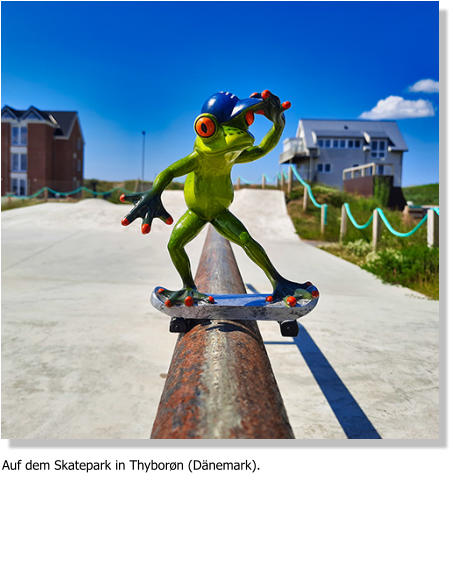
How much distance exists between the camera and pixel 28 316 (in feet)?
17.6

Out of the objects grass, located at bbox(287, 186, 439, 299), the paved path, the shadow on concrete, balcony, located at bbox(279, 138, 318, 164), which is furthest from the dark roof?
the shadow on concrete

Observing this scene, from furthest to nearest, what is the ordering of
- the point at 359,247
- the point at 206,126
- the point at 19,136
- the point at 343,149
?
1. the point at 343,149
2. the point at 19,136
3. the point at 359,247
4. the point at 206,126

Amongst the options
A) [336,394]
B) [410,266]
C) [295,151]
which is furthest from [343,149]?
[336,394]

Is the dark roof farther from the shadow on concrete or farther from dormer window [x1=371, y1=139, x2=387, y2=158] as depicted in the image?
the shadow on concrete

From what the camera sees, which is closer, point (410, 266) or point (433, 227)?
point (410, 266)

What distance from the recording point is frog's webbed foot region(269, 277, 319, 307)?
180 cm

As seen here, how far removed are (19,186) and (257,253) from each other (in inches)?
1491

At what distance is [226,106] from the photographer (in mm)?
1686

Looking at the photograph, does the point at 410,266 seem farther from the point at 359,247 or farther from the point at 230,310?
the point at 230,310

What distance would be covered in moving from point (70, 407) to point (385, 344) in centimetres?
317

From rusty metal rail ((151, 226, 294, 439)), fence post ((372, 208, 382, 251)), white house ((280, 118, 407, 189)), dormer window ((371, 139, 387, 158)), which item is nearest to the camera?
rusty metal rail ((151, 226, 294, 439))

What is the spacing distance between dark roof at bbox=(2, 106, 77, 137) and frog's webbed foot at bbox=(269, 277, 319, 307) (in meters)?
38.6

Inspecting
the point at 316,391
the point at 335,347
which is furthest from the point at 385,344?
the point at 316,391

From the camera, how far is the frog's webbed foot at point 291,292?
1.80 metres
